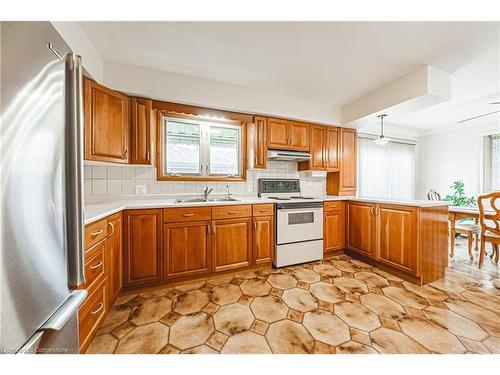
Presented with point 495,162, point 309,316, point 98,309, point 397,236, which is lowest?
point 309,316

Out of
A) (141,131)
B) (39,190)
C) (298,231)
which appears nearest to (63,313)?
(39,190)

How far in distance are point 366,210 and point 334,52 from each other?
204 centimetres

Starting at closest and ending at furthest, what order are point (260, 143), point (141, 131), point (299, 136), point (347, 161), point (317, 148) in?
point (141, 131) < point (260, 143) < point (299, 136) < point (317, 148) < point (347, 161)

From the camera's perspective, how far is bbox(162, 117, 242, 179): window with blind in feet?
8.35

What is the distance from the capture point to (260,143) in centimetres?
285

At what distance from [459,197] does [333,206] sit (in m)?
3.43

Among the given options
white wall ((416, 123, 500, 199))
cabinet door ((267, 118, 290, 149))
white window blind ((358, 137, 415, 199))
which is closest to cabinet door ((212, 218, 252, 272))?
cabinet door ((267, 118, 290, 149))

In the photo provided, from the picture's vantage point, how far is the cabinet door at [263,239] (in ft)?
8.14

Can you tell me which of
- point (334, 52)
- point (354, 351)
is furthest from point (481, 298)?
point (334, 52)

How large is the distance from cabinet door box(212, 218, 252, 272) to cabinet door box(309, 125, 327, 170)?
1.53 metres

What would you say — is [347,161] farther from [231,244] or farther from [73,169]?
[73,169]

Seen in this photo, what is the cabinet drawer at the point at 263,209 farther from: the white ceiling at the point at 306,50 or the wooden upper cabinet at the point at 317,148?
the white ceiling at the point at 306,50
